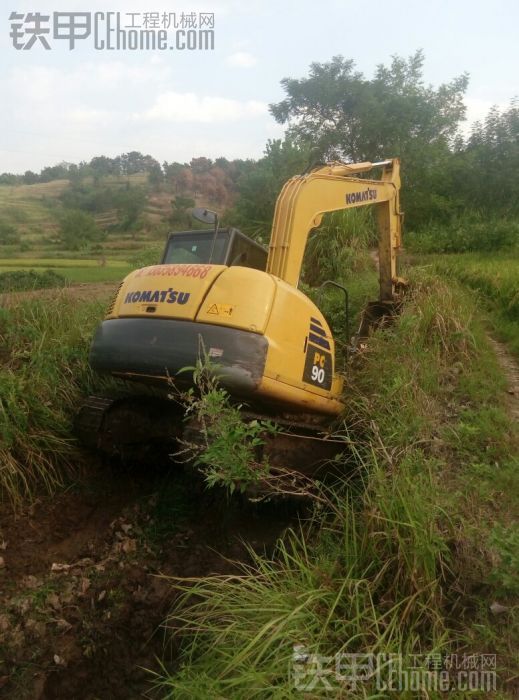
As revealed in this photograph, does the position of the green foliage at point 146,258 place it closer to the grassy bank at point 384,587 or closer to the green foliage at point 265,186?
the green foliage at point 265,186

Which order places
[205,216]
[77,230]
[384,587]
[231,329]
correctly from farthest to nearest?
[77,230] → [205,216] → [231,329] → [384,587]

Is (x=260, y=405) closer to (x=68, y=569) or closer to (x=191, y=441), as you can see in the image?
(x=191, y=441)

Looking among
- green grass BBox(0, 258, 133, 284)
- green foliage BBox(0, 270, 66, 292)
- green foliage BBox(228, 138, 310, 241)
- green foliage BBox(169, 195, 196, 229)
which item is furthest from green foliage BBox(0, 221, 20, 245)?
green foliage BBox(228, 138, 310, 241)

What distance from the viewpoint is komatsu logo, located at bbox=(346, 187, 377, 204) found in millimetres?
5348

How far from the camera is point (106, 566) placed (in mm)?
4051

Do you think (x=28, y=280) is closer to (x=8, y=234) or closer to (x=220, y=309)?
(x=8, y=234)

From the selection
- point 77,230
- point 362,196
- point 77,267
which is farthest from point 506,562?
point 77,230

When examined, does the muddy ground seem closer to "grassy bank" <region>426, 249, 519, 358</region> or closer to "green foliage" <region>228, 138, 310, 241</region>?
"grassy bank" <region>426, 249, 519, 358</region>

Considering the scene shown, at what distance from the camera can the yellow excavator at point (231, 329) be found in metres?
3.65

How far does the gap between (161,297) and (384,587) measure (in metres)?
2.35

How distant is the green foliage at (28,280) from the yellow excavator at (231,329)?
2.89 m

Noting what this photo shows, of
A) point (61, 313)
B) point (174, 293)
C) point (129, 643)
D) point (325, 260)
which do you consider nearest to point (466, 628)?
point (129, 643)

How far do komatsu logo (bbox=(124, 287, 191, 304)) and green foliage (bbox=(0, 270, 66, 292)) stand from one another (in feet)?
10.5

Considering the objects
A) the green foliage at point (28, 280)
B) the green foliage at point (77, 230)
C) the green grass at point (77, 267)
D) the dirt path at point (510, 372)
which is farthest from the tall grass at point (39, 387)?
the green foliage at point (77, 230)
